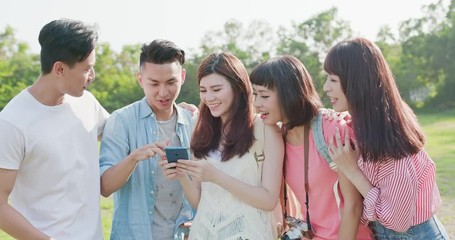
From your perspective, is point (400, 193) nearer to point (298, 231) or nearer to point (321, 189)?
point (321, 189)

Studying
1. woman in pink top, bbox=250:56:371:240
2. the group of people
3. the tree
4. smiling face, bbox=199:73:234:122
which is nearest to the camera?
the group of people

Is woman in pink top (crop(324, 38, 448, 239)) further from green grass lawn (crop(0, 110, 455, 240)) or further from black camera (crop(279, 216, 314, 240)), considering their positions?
green grass lawn (crop(0, 110, 455, 240))

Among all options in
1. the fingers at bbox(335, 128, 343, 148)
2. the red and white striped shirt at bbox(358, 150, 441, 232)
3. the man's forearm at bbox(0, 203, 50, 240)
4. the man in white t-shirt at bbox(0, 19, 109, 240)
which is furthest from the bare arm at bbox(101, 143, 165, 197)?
the red and white striped shirt at bbox(358, 150, 441, 232)

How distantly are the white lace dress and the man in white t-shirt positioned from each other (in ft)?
1.82

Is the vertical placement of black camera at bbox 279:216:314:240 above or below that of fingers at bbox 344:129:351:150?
below

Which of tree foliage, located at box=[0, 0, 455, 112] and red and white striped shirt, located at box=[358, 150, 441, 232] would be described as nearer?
red and white striped shirt, located at box=[358, 150, 441, 232]

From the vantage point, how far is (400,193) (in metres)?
2.85

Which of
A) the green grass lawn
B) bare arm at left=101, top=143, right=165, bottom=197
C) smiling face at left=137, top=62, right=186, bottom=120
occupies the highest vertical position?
smiling face at left=137, top=62, right=186, bottom=120

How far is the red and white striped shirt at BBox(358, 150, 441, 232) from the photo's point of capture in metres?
2.84

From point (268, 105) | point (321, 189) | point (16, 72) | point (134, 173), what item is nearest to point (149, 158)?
point (134, 173)

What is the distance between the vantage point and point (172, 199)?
344 cm

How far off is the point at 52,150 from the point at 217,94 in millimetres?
889

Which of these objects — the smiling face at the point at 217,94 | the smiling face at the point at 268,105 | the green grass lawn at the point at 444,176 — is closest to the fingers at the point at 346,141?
the smiling face at the point at 268,105

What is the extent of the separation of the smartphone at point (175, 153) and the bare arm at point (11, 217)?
0.71 metres
